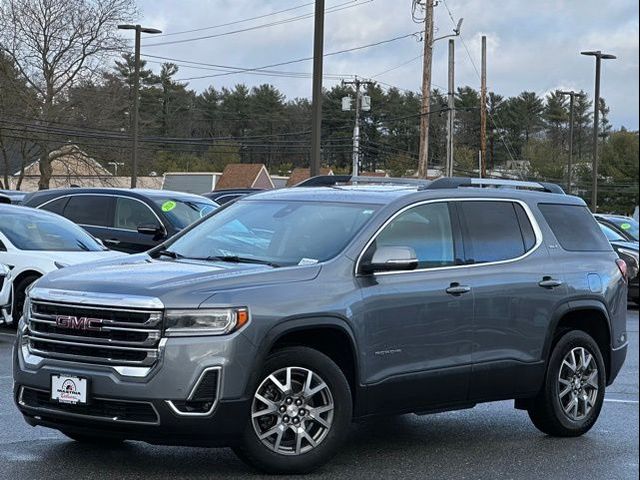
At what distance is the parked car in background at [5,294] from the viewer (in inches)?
471

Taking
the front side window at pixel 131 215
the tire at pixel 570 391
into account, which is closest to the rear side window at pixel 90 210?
the front side window at pixel 131 215

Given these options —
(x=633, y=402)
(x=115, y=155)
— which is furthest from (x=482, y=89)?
(x=633, y=402)

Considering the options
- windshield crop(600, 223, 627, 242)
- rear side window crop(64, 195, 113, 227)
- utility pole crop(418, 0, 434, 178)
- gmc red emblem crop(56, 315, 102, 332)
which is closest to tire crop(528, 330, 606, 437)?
gmc red emblem crop(56, 315, 102, 332)

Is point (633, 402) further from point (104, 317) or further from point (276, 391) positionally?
point (104, 317)

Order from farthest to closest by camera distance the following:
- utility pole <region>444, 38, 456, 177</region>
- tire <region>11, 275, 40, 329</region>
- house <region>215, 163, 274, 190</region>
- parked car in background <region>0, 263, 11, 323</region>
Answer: house <region>215, 163, 274, 190</region>
utility pole <region>444, 38, 456, 177</region>
tire <region>11, 275, 40, 329</region>
parked car in background <region>0, 263, 11, 323</region>

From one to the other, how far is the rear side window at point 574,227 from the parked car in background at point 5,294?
6.66 m

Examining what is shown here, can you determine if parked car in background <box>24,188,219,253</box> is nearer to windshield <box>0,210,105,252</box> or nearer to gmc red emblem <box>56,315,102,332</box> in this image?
windshield <box>0,210,105,252</box>

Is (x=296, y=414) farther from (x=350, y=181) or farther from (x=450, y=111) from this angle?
(x=450, y=111)

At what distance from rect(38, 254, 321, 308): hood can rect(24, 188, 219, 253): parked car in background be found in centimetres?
901

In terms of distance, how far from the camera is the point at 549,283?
755 cm

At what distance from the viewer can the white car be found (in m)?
12.6

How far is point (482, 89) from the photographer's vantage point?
125ft

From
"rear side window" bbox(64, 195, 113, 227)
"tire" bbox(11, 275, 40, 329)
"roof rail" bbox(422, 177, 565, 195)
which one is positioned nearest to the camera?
"roof rail" bbox(422, 177, 565, 195)

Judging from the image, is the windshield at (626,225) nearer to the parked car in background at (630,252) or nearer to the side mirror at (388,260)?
the parked car in background at (630,252)
